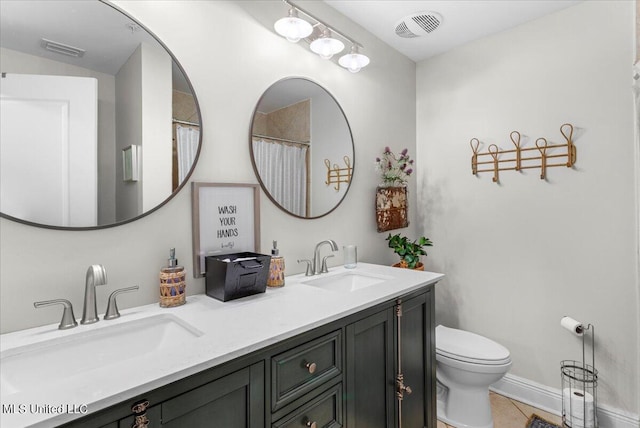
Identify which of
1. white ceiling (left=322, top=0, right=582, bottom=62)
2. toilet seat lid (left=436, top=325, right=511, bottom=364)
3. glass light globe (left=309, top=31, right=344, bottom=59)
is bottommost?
toilet seat lid (left=436, top=325, right=511, bottom=364)

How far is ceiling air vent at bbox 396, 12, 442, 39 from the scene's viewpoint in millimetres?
2117

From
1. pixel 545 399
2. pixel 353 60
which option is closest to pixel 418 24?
pixel 353 60

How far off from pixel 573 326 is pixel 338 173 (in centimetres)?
166

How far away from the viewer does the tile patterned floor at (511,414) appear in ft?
6.52

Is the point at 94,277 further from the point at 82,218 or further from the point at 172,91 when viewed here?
the point at 172,91

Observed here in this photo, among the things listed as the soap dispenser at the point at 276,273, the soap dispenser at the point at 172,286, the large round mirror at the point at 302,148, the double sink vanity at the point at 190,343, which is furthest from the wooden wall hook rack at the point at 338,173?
the soap dispenser at the point at 172,286

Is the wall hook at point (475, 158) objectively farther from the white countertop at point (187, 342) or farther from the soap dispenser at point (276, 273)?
the soap dispenser at point (276, 273)

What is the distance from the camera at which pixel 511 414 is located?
2.08 meters

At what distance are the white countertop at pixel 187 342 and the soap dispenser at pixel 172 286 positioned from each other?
3cm

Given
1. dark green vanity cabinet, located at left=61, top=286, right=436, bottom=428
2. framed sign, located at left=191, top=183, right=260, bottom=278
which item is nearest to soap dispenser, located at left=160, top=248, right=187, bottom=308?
framed sign, located at left=191, top=183, right=260, bottom=278

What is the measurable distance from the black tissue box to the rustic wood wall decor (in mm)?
1162

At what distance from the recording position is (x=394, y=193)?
2.33 metres

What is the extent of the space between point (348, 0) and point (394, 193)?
1261 millimetres

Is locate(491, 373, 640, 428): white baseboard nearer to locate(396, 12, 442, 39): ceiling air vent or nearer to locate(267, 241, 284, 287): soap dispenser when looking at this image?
locate(267, 241, 284, 287): soap dispenser
